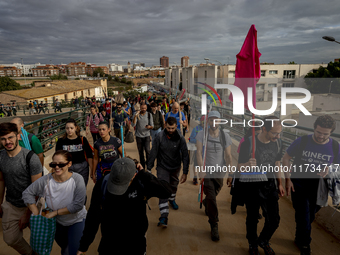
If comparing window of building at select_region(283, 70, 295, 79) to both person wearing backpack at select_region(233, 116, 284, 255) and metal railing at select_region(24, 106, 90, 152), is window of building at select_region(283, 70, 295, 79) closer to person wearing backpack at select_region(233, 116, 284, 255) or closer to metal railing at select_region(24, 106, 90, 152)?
metal railing at select_region(24, 106, 90, 152)

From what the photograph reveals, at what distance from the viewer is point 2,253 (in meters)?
3.07

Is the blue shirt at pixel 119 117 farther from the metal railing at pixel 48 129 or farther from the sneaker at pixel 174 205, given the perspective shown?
the sneaker at pixel 174 205

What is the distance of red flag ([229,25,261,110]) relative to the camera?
2.89 metres

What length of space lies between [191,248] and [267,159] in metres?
1.65

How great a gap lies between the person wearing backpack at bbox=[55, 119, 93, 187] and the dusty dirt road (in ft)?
3.73

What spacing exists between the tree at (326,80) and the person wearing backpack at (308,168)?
44223mm

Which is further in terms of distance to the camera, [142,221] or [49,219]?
[49,219]

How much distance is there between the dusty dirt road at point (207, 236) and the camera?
3012 millimetres

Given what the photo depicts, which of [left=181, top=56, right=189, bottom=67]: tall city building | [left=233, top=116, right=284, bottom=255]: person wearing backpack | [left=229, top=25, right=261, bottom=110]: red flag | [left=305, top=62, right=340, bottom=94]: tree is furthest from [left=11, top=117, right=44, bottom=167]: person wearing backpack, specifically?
[left=181, top=56, right=189, bottom=67]: tall city building

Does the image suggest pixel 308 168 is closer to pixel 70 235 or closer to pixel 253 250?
pixel 253 250

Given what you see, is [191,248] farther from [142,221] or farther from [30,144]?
[30,144]

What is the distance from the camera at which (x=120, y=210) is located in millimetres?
1879

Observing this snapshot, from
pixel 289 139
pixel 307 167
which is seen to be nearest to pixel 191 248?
pixel 307 167

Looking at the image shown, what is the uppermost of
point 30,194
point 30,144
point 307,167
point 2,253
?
point 30,144
